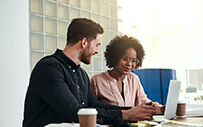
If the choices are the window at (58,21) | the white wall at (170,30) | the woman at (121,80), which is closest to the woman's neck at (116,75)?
the woman at (121,80)

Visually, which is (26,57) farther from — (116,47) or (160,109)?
(160,109)

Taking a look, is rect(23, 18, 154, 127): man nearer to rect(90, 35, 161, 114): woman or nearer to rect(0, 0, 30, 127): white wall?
rect(90, 35, 161, 114): woman

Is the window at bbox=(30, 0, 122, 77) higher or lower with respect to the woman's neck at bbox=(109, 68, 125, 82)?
higher

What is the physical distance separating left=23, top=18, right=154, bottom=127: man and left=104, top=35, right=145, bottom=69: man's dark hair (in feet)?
1.62

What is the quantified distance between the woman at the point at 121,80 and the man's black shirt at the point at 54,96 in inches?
16.8

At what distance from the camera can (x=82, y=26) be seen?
1.58 metres

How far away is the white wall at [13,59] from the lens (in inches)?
79.4

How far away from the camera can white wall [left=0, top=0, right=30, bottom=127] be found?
2.02m

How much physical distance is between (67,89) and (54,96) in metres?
0.08

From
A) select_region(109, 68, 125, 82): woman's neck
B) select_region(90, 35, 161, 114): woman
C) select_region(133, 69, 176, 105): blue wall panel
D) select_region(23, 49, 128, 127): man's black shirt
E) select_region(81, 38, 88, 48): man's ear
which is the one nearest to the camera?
select_region(23, 49, 128, 127): man's black shirt

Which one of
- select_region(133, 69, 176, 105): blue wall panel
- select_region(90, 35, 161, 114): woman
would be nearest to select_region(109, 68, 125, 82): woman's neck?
select_region(90, 35, 161, 114): woman

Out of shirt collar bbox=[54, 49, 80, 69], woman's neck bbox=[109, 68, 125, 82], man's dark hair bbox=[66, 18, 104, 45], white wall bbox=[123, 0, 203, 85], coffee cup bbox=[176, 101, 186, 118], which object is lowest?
coffee cup bbox=[176, 101, 186, 118]

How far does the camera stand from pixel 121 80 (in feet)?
6.66

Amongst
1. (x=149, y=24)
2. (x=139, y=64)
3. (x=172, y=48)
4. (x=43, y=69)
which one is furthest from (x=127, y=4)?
(x=43, y=69)
